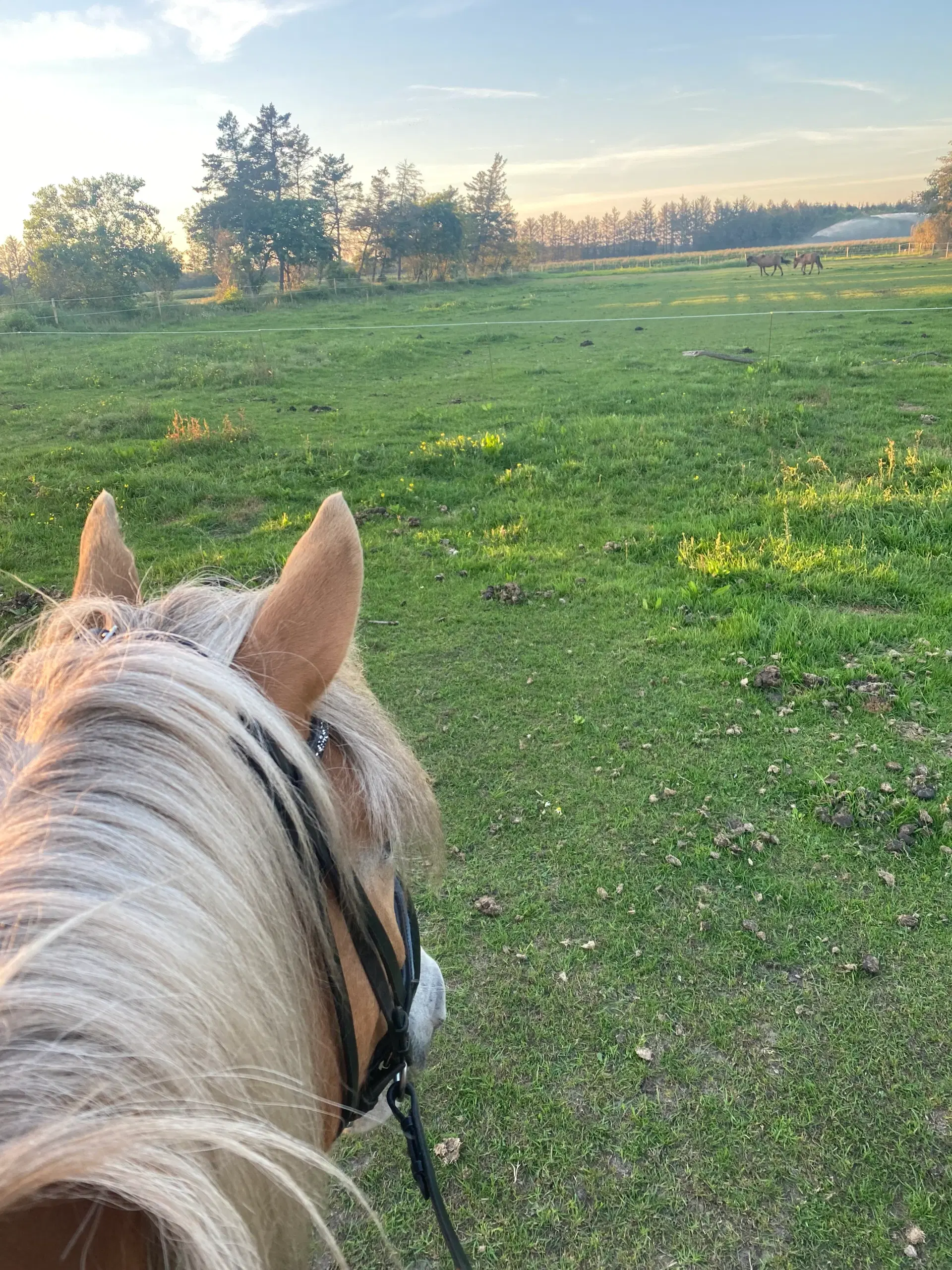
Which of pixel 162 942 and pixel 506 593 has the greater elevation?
pixel 162 942

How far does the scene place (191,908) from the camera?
786mm

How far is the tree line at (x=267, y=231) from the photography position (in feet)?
111

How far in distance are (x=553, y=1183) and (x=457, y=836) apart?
1.65 metres

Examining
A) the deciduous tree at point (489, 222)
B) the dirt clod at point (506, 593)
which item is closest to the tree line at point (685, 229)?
the deciduous tree at point (489, 222)

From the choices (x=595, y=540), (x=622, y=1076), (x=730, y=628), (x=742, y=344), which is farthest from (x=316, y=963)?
(x=742, y=344)

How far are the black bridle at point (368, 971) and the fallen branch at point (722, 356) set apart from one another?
1451 cm

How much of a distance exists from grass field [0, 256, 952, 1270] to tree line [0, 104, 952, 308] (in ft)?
91.6

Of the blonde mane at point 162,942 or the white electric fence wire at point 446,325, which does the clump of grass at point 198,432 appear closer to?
the blonde mane at point 162,942

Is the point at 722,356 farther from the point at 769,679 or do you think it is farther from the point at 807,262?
the point at 807,262

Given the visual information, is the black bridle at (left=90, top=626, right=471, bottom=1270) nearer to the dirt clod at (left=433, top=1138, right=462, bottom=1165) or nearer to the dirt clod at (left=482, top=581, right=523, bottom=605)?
the dirt clod at (left=433, top=1138, right=462, bottom=1165)

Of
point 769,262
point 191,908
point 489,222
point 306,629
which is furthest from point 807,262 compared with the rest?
point 191,908

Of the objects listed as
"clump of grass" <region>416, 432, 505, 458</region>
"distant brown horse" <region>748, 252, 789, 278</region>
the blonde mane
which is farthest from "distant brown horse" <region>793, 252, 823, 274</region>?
the blonde mane

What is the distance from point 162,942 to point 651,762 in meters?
3.68

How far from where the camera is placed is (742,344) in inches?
660
